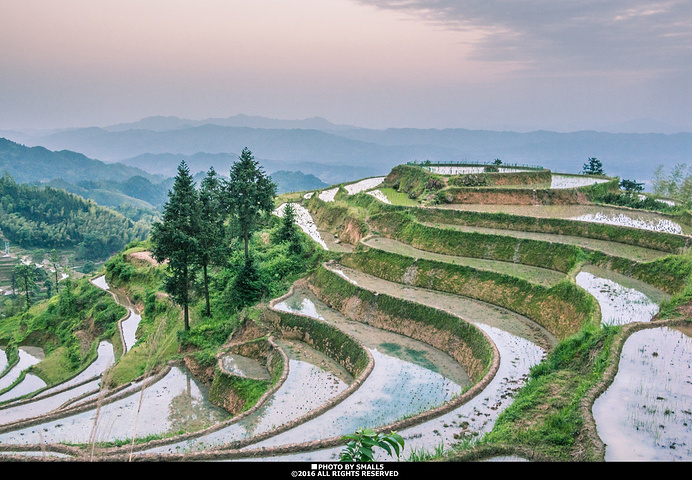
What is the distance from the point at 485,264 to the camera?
91.0ft

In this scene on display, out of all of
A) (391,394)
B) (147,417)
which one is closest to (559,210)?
(391,394)

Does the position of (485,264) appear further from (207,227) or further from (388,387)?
(207,227)

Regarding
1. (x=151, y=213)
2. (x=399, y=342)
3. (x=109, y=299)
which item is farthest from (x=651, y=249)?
(x=151, y=213)

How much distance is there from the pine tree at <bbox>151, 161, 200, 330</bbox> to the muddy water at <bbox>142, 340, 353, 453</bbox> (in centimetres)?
842

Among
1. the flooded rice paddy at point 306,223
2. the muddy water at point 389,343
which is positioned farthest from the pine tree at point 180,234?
the flooded rice paddy at point 306,223

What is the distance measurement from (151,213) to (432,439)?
637 feet

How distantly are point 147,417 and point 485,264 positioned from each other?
1836 centimetres

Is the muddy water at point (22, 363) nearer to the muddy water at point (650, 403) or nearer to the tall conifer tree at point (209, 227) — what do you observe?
the tall conifer tree at point (209, 227)

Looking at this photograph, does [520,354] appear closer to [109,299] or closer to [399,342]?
[399,342]

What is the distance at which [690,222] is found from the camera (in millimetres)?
29953

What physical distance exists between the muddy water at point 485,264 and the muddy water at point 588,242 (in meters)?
2.41

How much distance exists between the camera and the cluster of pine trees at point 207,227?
29.0m

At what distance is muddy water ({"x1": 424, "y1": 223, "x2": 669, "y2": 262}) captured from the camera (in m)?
25.4

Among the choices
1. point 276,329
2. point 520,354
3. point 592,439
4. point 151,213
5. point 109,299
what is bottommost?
point 151,213
